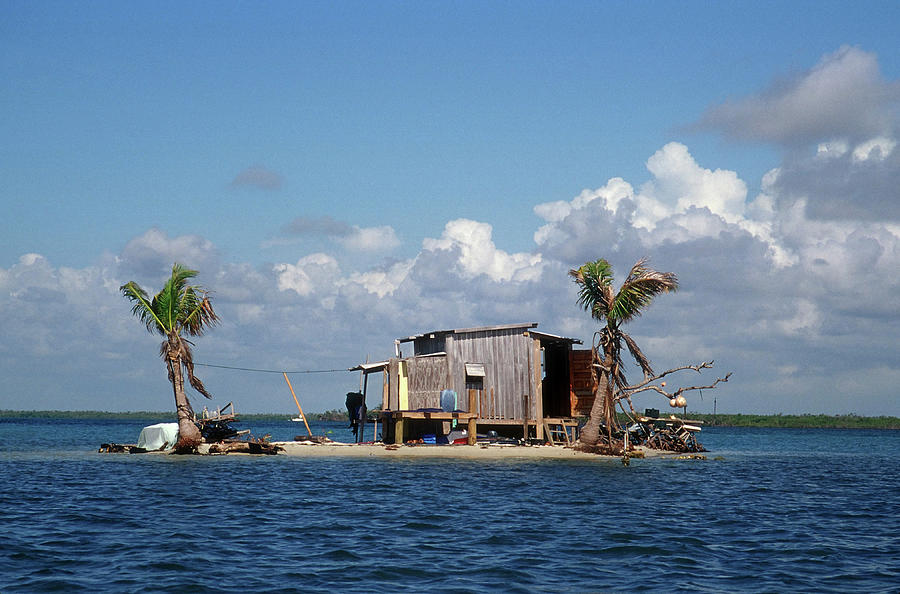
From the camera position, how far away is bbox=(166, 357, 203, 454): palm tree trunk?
44.4 m

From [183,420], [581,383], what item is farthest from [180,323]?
[581,383]

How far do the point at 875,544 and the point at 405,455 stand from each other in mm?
25684

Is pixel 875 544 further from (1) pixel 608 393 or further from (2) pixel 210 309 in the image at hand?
(2) pixel 210 309

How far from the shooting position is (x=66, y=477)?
33.7 meters

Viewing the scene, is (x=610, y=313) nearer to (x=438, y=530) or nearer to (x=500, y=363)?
(x=500, y=363)

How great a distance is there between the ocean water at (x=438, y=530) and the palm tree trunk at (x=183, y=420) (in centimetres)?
669

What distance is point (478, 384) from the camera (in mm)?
46625

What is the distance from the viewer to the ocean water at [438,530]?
15.7 meters

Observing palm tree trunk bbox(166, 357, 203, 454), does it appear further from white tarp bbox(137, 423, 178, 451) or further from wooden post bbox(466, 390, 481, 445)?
wooden post bbox(466, 390, 481, 445)

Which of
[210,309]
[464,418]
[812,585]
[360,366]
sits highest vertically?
[210,309]

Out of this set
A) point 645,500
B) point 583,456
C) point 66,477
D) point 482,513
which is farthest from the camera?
point 583,456

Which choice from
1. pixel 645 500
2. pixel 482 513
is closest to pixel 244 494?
pixel 482 513

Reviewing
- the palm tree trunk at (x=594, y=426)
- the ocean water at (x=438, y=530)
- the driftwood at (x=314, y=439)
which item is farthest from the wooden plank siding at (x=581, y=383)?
the driftwood at (x=314, y=439)

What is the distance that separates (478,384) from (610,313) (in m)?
8.19
